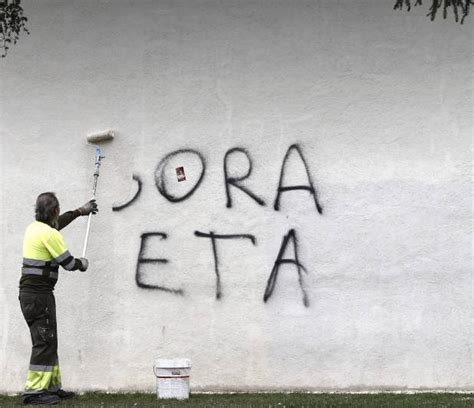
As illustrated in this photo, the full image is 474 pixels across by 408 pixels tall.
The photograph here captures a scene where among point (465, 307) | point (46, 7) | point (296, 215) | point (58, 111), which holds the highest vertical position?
point (46, 7)

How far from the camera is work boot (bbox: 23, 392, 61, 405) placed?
1064 centimetres

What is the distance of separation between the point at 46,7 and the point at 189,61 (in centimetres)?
145

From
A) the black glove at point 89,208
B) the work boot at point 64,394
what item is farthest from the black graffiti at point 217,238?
the work boot at point 64,394

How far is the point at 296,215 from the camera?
11477 mm

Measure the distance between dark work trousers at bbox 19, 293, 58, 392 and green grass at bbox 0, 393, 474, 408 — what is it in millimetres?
400

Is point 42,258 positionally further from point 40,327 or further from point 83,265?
point 40,327

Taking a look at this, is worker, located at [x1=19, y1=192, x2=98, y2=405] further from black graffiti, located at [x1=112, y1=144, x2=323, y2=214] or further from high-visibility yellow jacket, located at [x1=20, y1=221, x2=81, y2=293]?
black graffiti, located at [x1=112, y1=144, x2=323, y2=214]

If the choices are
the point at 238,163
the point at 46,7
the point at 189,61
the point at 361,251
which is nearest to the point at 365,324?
the point at 361,251

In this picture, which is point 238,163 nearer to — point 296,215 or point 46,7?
point 296,215

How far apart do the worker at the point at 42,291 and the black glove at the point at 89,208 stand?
0.42m

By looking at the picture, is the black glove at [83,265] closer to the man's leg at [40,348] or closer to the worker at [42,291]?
the worker at [42,291]

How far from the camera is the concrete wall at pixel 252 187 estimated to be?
448 inches

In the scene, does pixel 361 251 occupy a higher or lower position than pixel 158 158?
lower

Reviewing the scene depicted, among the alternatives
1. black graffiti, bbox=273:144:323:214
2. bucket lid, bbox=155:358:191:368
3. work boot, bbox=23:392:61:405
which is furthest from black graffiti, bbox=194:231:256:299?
work boot, bbox=23:392:61:405
